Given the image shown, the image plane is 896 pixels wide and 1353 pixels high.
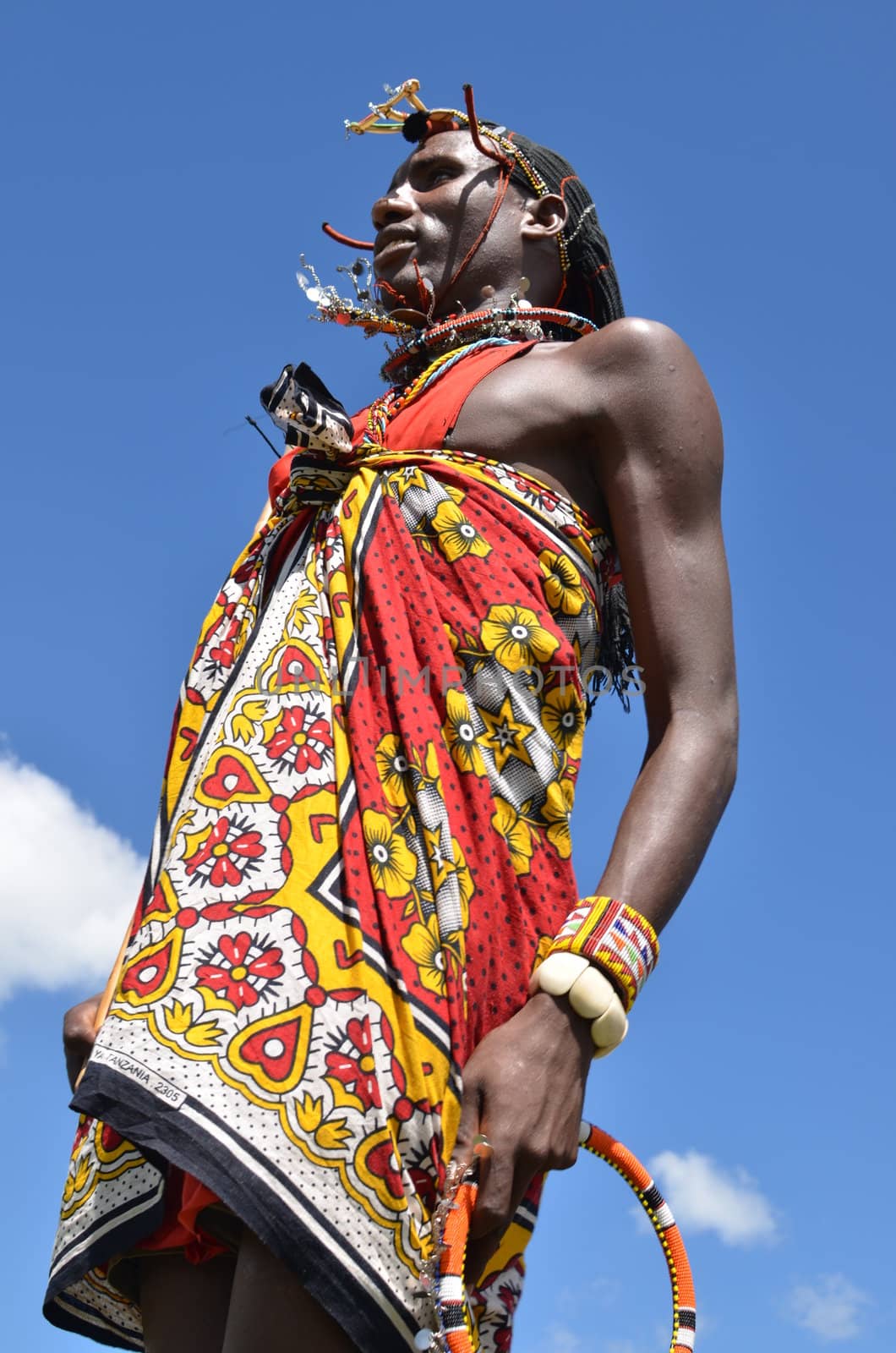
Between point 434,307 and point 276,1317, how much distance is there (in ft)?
7.19

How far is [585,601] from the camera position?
2770 millimetres

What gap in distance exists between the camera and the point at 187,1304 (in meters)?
2.26

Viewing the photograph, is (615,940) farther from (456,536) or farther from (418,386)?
(418,386)

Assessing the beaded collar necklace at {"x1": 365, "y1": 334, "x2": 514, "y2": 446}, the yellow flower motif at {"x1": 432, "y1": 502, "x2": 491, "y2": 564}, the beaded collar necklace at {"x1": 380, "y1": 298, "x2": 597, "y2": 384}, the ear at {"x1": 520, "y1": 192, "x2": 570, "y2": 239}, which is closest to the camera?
the yellow flower motif at {"x1": 432, "y1": 502, "x2": 491, "y2": 564}

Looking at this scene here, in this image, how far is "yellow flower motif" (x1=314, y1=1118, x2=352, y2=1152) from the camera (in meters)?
2.03

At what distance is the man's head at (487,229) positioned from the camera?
11.4ft

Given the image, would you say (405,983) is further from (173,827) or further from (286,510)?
(286,510)

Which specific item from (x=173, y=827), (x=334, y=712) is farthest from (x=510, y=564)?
(x=173, y=827)

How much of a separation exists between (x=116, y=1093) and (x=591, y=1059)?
2.22ft

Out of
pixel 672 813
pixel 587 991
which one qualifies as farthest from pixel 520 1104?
pixel 672 813

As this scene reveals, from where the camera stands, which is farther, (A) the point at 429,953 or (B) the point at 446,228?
(B) the point at 446,228

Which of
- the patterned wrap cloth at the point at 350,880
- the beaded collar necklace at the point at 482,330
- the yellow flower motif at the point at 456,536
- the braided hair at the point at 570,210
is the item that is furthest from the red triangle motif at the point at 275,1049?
the braided hair at the point at 570,210

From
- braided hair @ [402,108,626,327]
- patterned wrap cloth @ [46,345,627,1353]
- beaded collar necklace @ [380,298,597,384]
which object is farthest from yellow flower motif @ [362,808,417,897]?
braided hair @ [402,108,626,327]

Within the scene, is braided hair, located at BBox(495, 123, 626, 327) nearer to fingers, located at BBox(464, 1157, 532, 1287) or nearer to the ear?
the ear
